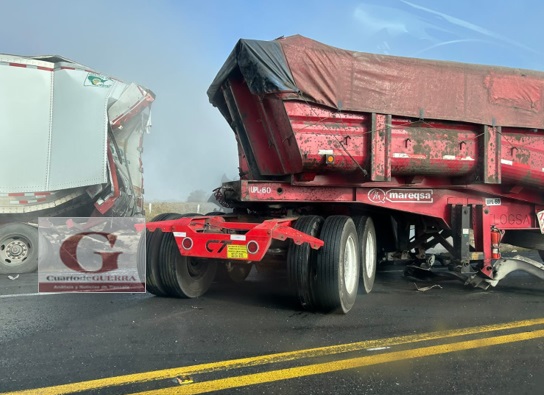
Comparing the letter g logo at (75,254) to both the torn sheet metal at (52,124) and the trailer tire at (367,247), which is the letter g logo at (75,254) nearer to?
the torn sheet metal at (52,124)

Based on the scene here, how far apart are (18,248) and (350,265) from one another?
6192mm

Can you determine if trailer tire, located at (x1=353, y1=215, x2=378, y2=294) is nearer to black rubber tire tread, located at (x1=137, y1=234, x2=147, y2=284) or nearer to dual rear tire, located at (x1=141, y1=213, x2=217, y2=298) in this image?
dual rear tire, located at (x1=141, y1=213, x2=217, y2=298)

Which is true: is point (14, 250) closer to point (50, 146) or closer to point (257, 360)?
point (50, 146)

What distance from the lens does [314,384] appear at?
331 centimetres

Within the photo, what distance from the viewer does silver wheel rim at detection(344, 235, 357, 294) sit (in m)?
5.48

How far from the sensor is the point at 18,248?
8.35m

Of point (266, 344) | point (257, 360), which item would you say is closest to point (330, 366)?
point (257, 360)

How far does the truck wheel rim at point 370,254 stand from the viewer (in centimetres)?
661

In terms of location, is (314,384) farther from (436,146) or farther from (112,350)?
(436,146)

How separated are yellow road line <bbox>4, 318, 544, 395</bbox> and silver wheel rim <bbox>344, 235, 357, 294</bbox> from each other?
3.83ft

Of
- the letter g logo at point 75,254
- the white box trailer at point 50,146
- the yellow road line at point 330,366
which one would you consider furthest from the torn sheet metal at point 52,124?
the yellow road line at point 330,366

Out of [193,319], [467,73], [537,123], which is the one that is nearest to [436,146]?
[467,73]

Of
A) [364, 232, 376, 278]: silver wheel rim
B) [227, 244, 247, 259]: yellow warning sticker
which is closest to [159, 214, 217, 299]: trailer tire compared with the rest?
[227, 244, 247, 259]: yellow warning sticker

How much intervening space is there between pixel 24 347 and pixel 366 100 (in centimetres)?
446
